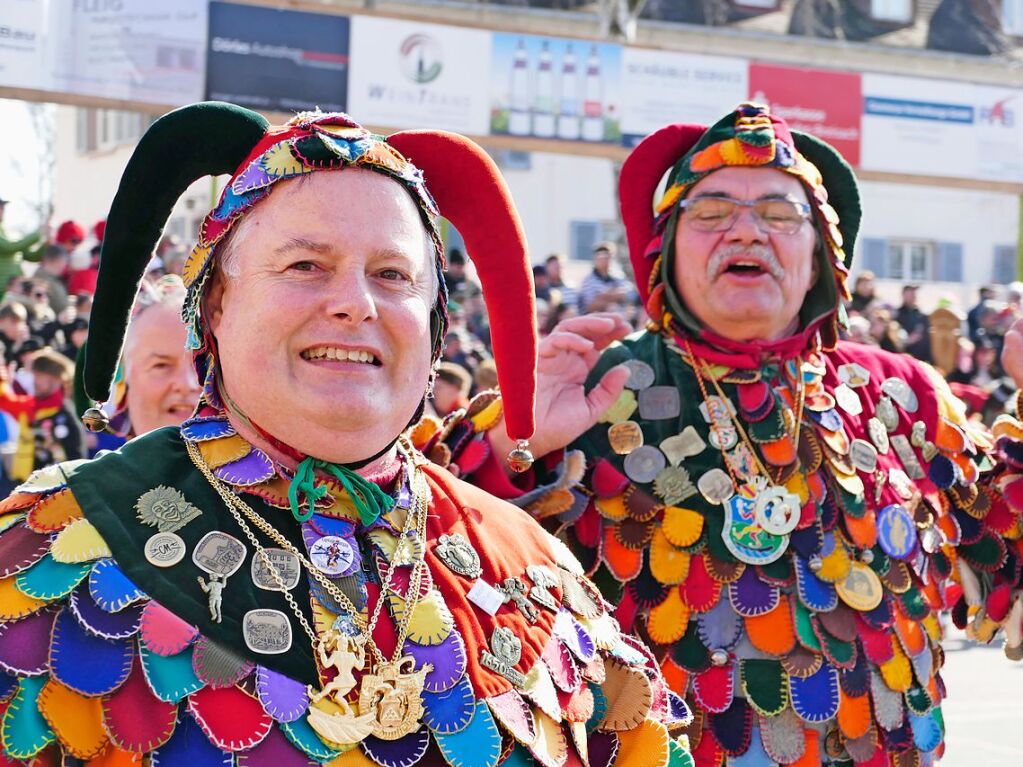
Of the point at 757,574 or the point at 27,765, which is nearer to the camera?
the point at 27,765

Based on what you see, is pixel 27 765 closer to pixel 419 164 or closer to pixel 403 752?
pixel 403 752

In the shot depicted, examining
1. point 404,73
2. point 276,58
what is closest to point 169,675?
point 276,58

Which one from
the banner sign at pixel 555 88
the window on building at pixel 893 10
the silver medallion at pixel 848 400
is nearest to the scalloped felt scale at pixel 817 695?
the silver medallion at pixel 848 400

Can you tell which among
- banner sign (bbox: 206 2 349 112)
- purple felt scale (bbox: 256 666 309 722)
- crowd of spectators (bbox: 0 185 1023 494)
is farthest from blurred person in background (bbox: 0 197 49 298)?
purple felt scale (bbox: 256 666 309 722)

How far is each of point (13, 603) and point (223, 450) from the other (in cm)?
41

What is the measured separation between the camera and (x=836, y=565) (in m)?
3.59

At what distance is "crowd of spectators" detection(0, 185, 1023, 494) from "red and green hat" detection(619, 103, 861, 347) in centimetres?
231

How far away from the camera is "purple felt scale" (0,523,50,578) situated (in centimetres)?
208

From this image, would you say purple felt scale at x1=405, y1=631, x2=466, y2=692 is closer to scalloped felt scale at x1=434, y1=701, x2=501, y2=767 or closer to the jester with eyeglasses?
scalloped felt scale at x1=434, y1=701, x2=501, y2=767

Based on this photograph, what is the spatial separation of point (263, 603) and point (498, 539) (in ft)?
1.64

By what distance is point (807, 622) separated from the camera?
3531 millimetres

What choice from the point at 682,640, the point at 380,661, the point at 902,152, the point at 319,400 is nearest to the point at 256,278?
the point at 319,400

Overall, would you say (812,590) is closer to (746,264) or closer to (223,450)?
(746,264)

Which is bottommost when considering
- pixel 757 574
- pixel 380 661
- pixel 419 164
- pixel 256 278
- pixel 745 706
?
pixel 745 706
